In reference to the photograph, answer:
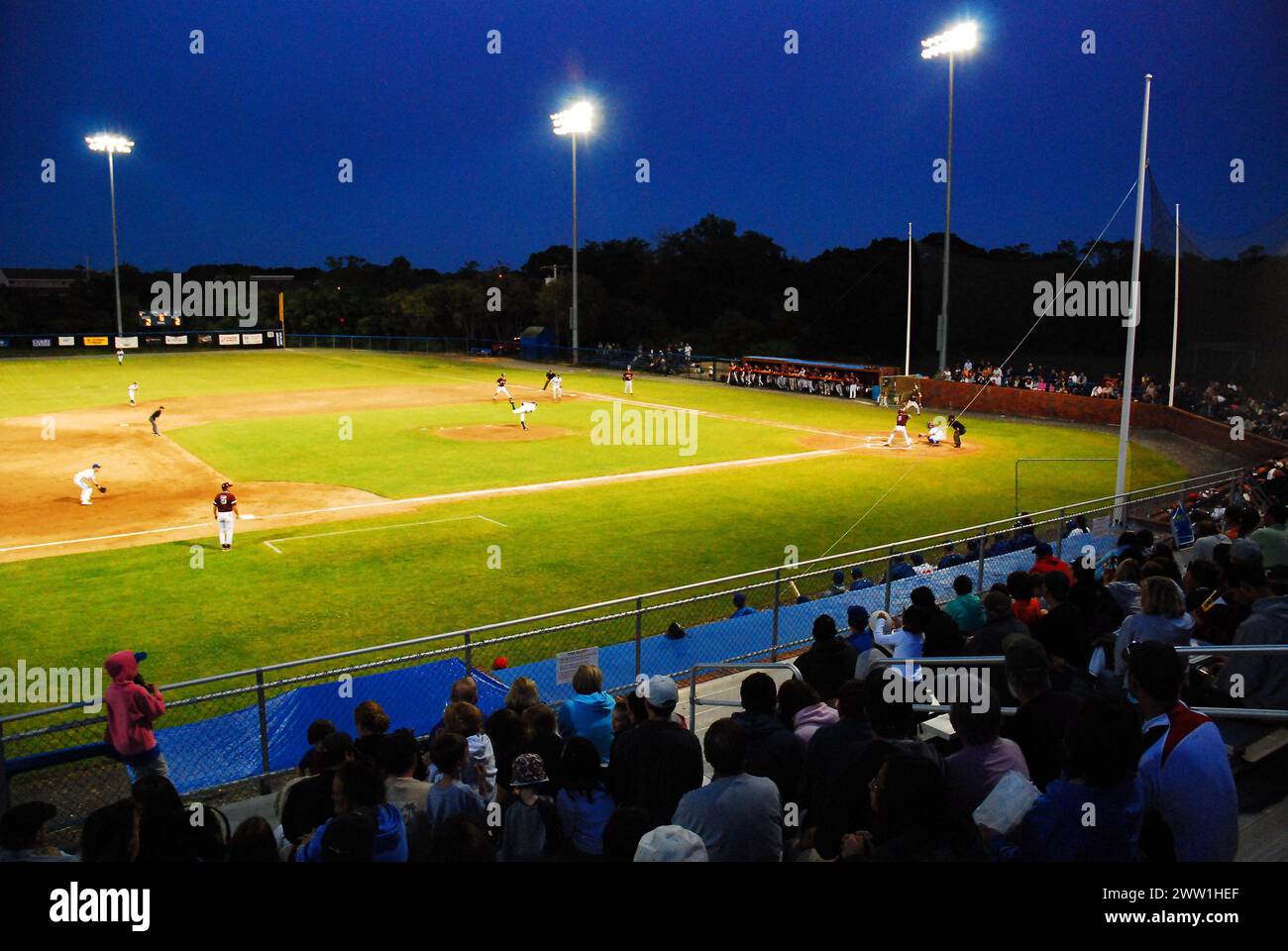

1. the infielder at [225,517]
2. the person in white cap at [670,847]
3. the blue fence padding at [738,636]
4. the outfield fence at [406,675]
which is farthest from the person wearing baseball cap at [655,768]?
the infielder at [225,517]

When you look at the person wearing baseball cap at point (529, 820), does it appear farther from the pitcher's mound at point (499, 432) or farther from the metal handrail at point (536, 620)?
the pitcher's mound at point (499, 432)

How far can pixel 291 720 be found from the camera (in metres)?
11.1

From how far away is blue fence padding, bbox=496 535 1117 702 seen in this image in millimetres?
12477

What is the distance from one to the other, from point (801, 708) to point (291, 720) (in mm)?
6550

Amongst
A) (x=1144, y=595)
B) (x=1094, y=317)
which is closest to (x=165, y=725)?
(x=1144, y=595)

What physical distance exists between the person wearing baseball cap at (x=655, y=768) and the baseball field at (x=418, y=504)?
32.1 ft

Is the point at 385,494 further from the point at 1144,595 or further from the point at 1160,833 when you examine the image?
the point at 1160,833

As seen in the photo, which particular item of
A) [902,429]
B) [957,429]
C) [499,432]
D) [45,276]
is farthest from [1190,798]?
[45,276]

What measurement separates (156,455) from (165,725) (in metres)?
22.4

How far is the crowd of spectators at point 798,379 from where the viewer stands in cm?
5066

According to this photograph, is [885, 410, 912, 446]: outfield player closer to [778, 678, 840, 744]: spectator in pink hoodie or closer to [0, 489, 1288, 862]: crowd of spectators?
[0, 489, 1288, 862]: crowd of spectators

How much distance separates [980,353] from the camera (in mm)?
61688

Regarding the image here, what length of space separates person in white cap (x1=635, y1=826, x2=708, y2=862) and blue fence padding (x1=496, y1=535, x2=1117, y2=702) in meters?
7.46

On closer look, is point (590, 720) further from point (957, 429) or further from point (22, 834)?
point (957, 429)
